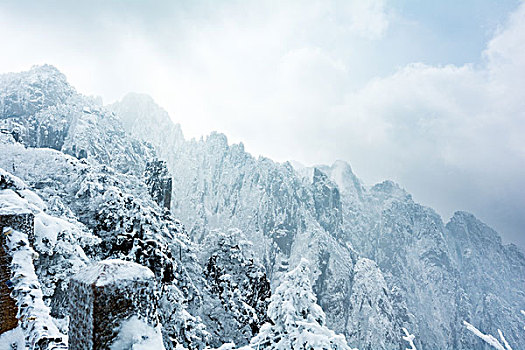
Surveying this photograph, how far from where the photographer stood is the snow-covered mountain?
12.7 m

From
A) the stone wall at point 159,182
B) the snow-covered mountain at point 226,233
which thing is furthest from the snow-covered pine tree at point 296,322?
the stone wall at point 159,182

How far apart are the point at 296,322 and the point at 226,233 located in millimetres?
43682

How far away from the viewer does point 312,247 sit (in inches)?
3095

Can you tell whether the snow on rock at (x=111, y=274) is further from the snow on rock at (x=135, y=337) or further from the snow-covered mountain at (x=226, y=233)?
the snow-covered mountain at (x=226, y=233)

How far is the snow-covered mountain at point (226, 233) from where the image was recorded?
12.7 metres

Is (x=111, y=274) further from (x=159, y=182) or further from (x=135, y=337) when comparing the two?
(x=159, y=182)

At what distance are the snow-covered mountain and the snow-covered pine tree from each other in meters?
0.07

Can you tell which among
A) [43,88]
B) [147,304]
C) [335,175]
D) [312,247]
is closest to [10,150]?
[147,304]

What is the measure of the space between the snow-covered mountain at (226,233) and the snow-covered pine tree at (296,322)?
0.07 m

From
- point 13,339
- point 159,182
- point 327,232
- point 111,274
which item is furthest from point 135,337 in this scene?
point 327,232

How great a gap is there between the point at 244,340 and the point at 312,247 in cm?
6228

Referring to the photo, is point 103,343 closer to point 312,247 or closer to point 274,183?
point 312,247

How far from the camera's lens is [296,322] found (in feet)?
20.6

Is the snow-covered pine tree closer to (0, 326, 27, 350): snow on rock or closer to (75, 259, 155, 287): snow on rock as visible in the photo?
(0, 326, 27, 350): snow on rock
